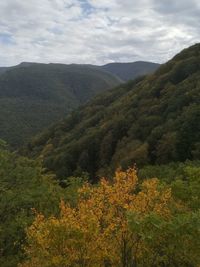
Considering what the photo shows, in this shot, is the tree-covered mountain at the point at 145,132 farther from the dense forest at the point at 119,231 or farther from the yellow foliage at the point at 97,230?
the yellow foliage at the point at 97,230

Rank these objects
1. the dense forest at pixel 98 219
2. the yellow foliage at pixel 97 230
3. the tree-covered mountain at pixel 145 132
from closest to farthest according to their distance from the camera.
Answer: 1. the dense forest at pixel 98 219
2. the yellow foliage at pixel 97 230
3. the tree-covered mountain at pixel 145 132

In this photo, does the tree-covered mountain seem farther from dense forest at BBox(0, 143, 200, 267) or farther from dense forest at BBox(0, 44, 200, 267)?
dense forest at BBox(0, 143, 200, 267)

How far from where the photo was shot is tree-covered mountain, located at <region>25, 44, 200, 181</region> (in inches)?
3770

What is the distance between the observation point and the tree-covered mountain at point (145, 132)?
9575 cm

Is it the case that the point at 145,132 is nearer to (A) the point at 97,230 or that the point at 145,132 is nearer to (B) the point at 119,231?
(B) the point at 119,231

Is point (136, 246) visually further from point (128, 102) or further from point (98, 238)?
point (128, 102)

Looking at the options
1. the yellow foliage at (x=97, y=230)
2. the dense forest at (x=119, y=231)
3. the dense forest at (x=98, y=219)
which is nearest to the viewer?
the dense forest at (x=119, y=231)

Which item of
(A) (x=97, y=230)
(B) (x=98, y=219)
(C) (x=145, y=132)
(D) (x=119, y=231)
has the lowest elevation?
(C) (x=145, y=132)

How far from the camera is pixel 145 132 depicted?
112938 millimetres

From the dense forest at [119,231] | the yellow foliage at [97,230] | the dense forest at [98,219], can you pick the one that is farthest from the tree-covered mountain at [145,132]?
the yellow foliage at [97,230]

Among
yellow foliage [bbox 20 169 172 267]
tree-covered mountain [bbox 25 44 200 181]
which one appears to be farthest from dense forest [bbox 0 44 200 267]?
tree-covered mountain [bbox 25 44 200 181]

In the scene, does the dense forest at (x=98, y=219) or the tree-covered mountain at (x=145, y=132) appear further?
the tree-covered mountain at (x=145, y=132)

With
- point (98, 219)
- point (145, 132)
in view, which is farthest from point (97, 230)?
point (145, 132)

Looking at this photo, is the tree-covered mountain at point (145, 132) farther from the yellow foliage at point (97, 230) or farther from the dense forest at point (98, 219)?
the yellow foliage at point (97, 230)
